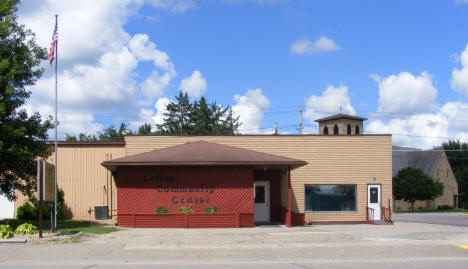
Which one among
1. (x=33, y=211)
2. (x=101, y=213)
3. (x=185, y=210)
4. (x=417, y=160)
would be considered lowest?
(x=101, y=213)

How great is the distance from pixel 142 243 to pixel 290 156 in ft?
37.8

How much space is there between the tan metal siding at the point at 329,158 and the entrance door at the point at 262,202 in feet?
6.24

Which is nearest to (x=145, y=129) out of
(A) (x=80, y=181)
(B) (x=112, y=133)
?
(B) (x=112, y=133)

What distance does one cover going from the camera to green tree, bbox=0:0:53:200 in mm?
18031

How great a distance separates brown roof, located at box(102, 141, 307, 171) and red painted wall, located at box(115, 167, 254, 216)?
52cm

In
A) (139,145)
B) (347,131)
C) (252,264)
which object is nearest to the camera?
(252,264)

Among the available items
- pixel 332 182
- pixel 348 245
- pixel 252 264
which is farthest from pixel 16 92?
pixel 332 182

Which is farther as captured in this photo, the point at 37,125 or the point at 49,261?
the point at 37,125

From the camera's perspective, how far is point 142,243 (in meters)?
15.5

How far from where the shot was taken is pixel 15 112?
19.4m

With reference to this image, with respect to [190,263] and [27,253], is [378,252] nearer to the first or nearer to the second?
[190,263]

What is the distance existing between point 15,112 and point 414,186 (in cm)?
4635

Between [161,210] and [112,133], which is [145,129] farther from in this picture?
[161,210]

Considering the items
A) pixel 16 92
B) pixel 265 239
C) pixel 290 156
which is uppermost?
pixel 16 92
